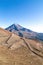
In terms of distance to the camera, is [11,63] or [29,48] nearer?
[11,63]

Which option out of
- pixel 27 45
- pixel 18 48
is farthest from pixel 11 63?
pixel 27 45

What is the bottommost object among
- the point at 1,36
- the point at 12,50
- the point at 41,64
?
the point at 41,64

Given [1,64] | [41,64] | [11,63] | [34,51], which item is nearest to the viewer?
[1,64]

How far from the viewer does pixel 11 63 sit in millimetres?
29016

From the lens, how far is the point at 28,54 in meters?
38.8

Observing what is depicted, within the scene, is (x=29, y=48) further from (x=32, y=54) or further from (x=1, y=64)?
(x=1, y=64)

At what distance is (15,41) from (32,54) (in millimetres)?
11030

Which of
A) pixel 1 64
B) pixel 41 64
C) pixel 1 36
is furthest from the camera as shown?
pixel 1 36

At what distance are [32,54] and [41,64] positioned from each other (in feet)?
24.2

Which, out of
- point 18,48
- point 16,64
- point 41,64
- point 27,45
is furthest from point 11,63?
point 27,45

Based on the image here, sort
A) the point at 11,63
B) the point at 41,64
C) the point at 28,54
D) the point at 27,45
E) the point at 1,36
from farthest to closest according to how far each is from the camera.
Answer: the point at 1,36, the point at 27,45, the point at 28,54, the point at 41,64, the point at 11,63

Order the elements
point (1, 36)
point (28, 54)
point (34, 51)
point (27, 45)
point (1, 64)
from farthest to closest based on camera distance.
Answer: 1. point (1, 36)
2. point (27, 45)
3. point (34, 51)
4. point (28, 54)
5. point (1, 64)

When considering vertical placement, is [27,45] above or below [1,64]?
above

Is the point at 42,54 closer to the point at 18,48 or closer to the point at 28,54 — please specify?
the point at 28,54
